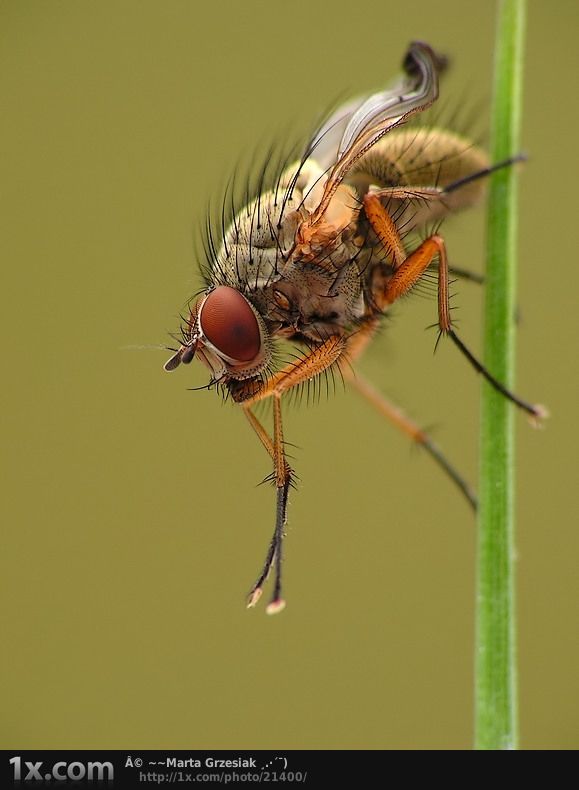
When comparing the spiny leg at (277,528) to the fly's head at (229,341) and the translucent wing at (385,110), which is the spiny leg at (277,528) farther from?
the translucent wing at (385,110)

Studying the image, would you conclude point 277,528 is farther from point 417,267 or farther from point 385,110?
point 385,110

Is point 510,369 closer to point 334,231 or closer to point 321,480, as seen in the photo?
point 334,231

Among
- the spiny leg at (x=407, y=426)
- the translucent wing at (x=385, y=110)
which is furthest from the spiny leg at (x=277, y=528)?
the spiny leg at (x=407, y=426)

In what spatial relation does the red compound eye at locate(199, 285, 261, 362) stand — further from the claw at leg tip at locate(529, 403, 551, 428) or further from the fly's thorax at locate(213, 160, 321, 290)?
the claw at leg tip at locate(529, 403, 551, 428)

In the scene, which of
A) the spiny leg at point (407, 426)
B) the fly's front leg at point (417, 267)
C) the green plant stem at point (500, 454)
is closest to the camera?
the green plant stem at point (500, 454)

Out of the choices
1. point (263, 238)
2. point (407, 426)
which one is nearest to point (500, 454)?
point (263, 238)

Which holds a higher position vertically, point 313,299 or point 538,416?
point 313,299

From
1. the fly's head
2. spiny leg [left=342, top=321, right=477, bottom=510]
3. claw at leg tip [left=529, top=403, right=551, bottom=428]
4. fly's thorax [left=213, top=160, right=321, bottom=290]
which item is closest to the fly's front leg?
claw at leg tip [left=529, top=403, right=551, bottom=428]
